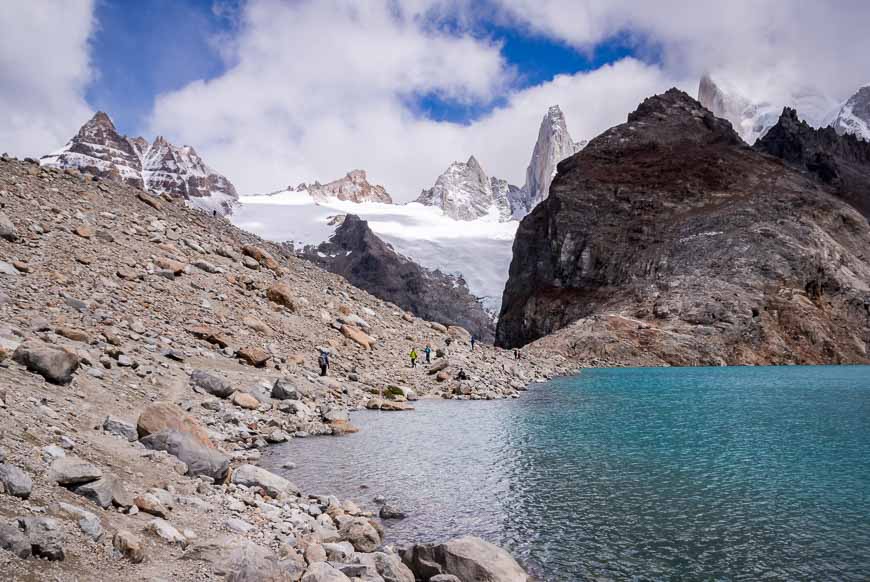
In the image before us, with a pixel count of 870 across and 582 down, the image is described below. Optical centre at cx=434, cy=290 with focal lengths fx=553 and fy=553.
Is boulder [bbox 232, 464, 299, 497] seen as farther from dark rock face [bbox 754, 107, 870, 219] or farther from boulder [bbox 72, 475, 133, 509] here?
dark rock face [bbox 754, 107, 870, 219]

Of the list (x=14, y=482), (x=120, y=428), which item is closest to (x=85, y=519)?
(x=14, y=482)

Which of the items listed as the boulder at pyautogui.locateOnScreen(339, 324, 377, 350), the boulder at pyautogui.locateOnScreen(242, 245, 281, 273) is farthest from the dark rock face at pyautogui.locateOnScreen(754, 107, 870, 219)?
the boulder at pyautogui.locateOnScreen(242, 245, 281, 273)

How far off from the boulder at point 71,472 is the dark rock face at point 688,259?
94292mm

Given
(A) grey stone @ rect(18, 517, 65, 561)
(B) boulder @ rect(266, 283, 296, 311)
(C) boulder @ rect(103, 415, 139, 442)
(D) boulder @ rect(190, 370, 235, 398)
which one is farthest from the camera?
(B) boulder @ rect(266, 283, 296, 311)

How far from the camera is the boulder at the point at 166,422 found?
14125 millimetres

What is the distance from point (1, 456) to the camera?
811cm

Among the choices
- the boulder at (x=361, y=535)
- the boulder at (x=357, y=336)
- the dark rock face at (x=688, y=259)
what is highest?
the dark rock face at (x=688, y=259)

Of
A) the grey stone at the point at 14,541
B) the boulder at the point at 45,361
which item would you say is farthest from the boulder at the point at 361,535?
the boulder at the point at 45,361

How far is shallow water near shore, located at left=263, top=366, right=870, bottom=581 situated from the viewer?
1127 centimetres

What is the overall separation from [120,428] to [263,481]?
12.0ft

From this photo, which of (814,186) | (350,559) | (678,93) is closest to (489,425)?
(350,559)

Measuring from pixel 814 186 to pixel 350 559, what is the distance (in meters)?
155

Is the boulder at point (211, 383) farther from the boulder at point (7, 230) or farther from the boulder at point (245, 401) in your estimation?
the boulder at point (7, 230)

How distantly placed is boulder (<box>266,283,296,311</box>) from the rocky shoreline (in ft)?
0.30
